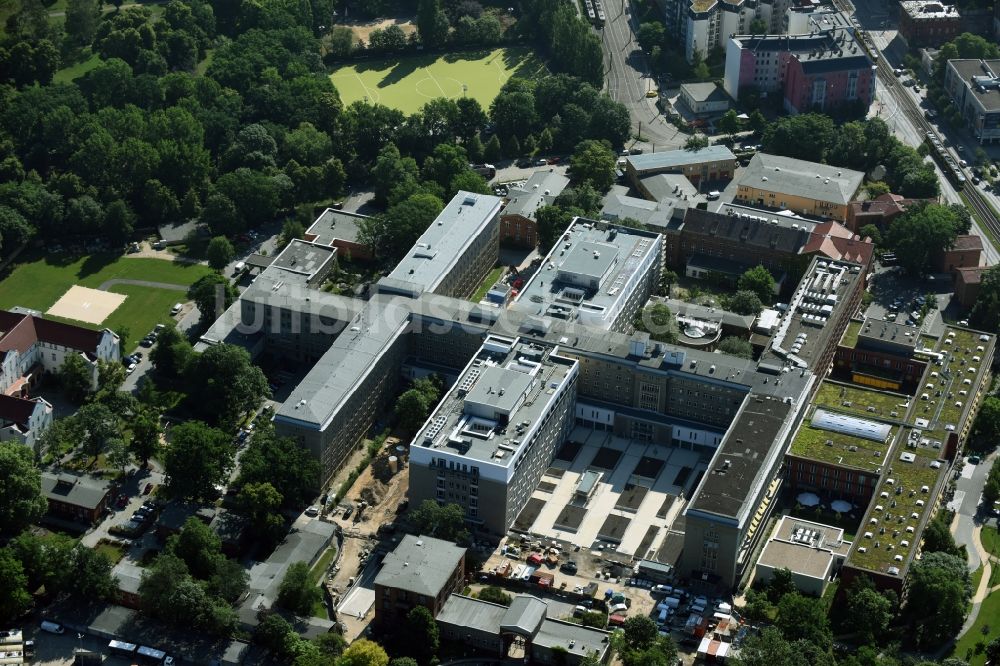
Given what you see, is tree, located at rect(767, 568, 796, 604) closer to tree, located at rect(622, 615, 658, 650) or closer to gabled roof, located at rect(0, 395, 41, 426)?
tree, located at rect(622, 615, 658, 650)

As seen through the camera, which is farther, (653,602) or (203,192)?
(203,192)

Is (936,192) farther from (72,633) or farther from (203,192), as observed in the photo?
(72,633)

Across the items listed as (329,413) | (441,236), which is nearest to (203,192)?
(441,236)

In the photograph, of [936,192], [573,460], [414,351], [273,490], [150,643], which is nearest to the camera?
[150,643]

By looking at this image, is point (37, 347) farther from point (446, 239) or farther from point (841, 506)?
point (841, 506)

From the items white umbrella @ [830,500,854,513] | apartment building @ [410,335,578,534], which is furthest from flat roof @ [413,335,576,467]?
white umbrella @ [830,500,854,513]

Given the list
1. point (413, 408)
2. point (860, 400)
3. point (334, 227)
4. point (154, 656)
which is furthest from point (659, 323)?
point (154, 656)
